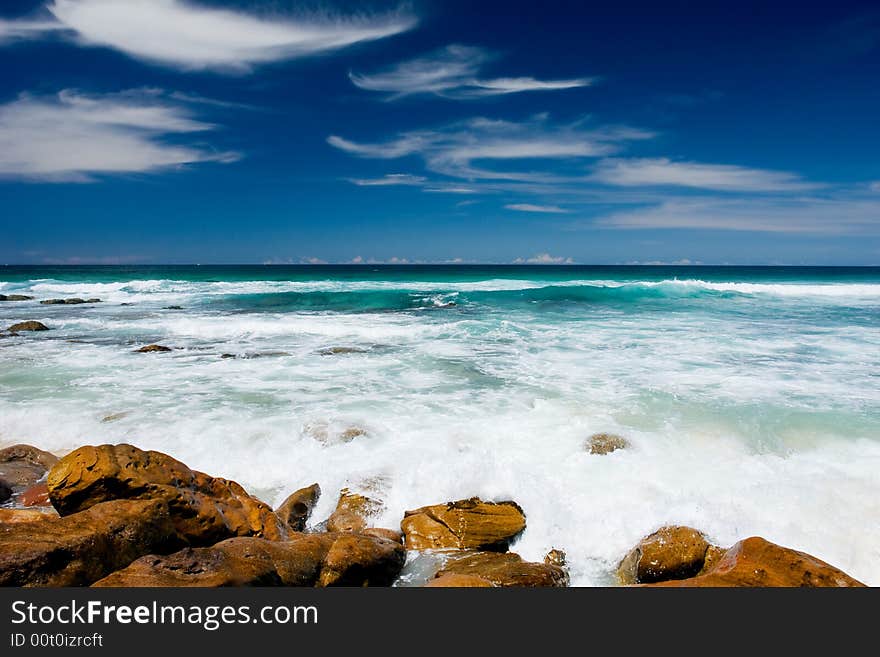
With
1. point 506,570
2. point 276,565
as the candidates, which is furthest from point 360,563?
point 506,570

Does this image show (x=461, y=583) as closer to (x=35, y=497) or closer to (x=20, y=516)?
(x=20, y=516)

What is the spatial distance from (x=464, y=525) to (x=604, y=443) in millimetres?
3031

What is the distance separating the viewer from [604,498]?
20.0 ft

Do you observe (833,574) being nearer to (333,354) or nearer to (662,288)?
(333,354)

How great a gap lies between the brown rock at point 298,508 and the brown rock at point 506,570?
75.1 inches

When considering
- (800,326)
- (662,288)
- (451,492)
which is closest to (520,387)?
(451,492)

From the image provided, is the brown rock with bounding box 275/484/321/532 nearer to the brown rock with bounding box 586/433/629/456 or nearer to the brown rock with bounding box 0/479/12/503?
the brown rock with bounding box 0/479/12/503

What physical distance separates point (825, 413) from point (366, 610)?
919 cm

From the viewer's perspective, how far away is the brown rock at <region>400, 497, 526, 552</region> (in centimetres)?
530

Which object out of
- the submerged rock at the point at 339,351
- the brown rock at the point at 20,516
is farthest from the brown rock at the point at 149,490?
the submerged rock at the point at 339,351

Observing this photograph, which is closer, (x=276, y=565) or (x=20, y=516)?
(x=276, y=565)

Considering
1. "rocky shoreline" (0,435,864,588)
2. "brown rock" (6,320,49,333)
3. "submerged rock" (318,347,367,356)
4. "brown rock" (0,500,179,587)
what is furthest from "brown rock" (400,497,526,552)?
"brown rock" (6,320,49,333)

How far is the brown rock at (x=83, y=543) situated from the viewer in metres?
3.41

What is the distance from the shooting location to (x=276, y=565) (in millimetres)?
3979
